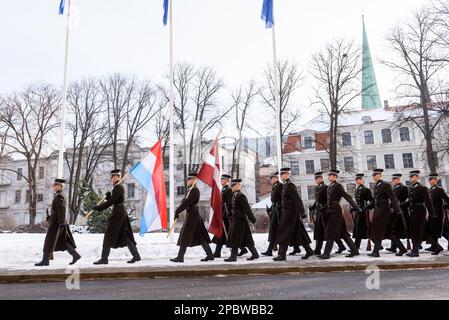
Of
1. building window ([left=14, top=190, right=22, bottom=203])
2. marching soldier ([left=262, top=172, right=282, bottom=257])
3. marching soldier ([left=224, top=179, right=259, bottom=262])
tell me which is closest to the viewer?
marching soldier ([left=224, top=179, right=259, bottom=262])

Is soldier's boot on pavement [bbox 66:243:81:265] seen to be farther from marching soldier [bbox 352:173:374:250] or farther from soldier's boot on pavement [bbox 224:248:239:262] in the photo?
marching soldier [bbox 352:173:374:250]

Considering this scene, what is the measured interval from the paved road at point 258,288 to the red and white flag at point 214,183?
2.93 m

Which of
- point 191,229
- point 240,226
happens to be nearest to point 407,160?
point 240,226

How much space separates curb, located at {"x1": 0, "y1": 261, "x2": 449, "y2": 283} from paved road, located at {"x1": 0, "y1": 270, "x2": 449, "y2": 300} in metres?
0.40

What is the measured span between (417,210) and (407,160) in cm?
4278

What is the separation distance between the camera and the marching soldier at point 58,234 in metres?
10.1

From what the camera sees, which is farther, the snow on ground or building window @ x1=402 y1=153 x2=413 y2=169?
building window @ x1=402 y1=153 x2=413 y2=169

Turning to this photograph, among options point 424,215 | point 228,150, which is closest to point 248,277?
point 424,215

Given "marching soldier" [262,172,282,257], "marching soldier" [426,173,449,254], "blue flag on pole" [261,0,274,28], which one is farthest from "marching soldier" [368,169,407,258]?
"blue flag on pole" [261,0,274,28]

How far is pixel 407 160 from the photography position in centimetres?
5097

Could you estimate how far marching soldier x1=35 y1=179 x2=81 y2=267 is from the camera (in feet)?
33.0

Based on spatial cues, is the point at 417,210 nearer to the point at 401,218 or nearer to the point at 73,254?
the point at 401,218
